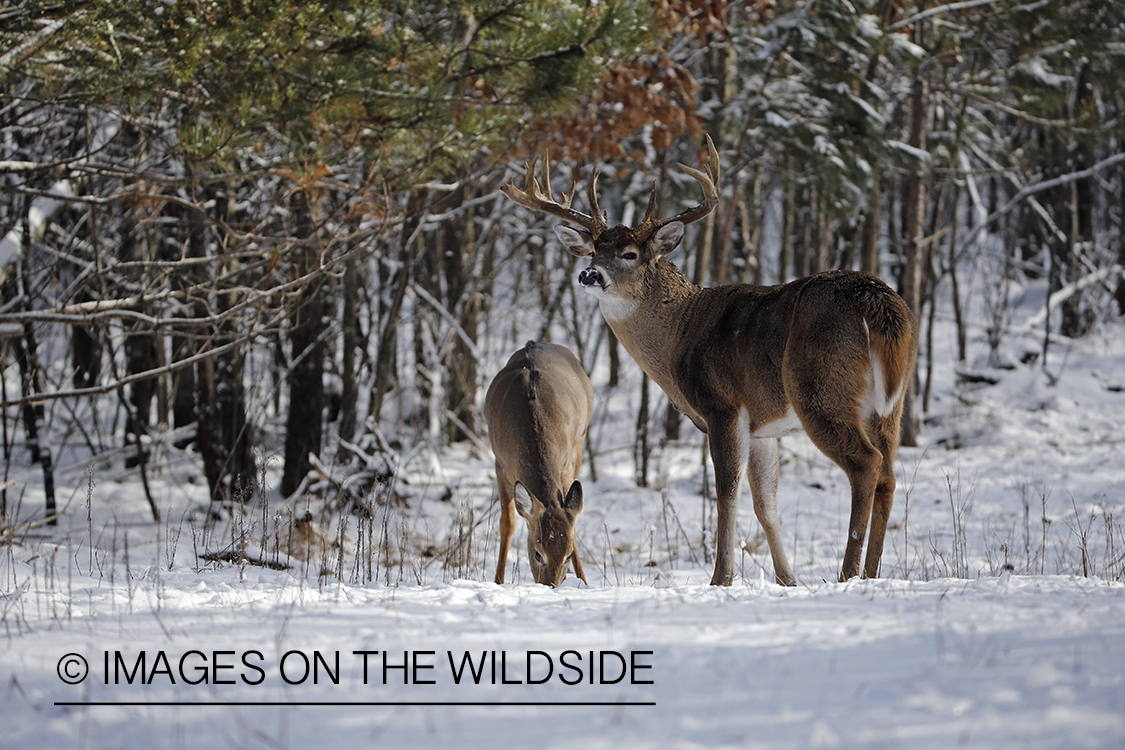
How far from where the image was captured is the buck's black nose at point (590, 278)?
5.08 metres

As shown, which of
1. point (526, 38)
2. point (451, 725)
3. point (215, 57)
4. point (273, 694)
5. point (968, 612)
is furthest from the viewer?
point (526, 38)

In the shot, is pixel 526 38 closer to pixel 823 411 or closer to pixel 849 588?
pixel 823 411

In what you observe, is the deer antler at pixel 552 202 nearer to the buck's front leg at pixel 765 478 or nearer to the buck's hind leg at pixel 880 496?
the buck's front leg at pixel 765 478

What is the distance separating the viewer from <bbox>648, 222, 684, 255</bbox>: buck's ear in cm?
542

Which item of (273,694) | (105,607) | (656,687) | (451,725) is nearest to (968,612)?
(656,687)

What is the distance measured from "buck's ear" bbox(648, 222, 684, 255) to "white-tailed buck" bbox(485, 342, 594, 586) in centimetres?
118

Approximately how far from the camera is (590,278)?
509 centimetres

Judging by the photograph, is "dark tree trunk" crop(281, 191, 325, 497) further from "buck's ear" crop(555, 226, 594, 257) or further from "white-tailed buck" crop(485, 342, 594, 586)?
"buck's ear" crop(555, 226, 594, 257)

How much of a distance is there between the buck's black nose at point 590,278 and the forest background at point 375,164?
5.03 feet

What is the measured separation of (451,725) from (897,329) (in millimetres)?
2949

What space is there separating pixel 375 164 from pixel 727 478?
117 inches

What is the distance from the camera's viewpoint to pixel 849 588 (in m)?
3.87

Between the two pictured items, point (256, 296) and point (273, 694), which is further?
point (256, 296)

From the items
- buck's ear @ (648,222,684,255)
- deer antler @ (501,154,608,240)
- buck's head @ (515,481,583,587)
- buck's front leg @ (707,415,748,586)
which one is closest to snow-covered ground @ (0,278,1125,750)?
buck's front leg @ (707,415,748,586)
